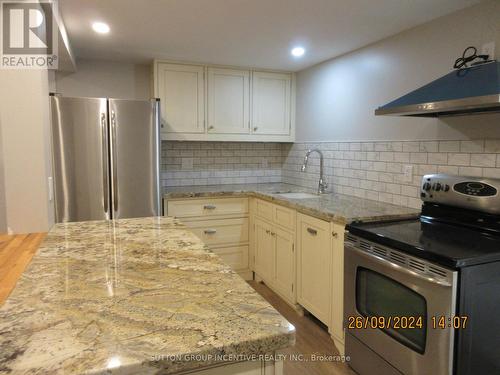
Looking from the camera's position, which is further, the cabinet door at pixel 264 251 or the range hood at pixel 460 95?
the cabinet door at pixel 264 251

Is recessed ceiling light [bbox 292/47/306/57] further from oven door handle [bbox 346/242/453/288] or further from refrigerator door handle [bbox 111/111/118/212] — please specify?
oven door handle [bbox 346/242/453/288]

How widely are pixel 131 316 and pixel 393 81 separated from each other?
7.98 ft

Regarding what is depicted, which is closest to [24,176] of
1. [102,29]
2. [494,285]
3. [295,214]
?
[102,29]

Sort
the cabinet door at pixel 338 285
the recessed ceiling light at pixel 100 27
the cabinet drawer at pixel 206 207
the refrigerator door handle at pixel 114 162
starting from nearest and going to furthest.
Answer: the cabinet door at pixel 338 285
the recessed ceiling light at pixel 100 27
the refrigerator door handle at pixel 114 162
the cabinet drawer at pixel 206 207

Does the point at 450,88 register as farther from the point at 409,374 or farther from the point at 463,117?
the point at 409,374

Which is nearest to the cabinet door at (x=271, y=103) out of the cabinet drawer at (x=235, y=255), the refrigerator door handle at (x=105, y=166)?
the cabinet drawer at (x=235, y=255)

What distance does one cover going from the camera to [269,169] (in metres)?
4.21

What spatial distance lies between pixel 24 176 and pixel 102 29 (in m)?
1.33

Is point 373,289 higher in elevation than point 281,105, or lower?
lower

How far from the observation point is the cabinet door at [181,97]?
3383 millimetres

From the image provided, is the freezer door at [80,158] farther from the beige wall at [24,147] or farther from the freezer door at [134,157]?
the beige wall at [24,147]

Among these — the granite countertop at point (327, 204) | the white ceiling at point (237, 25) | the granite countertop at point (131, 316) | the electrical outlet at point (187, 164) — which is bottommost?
the granite countertop at point (131, 316)

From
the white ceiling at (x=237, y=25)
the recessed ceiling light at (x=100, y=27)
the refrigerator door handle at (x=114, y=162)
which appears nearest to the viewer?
the white ceiling at (x=237, y=25)

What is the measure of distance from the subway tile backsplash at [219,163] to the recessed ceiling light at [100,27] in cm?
133
